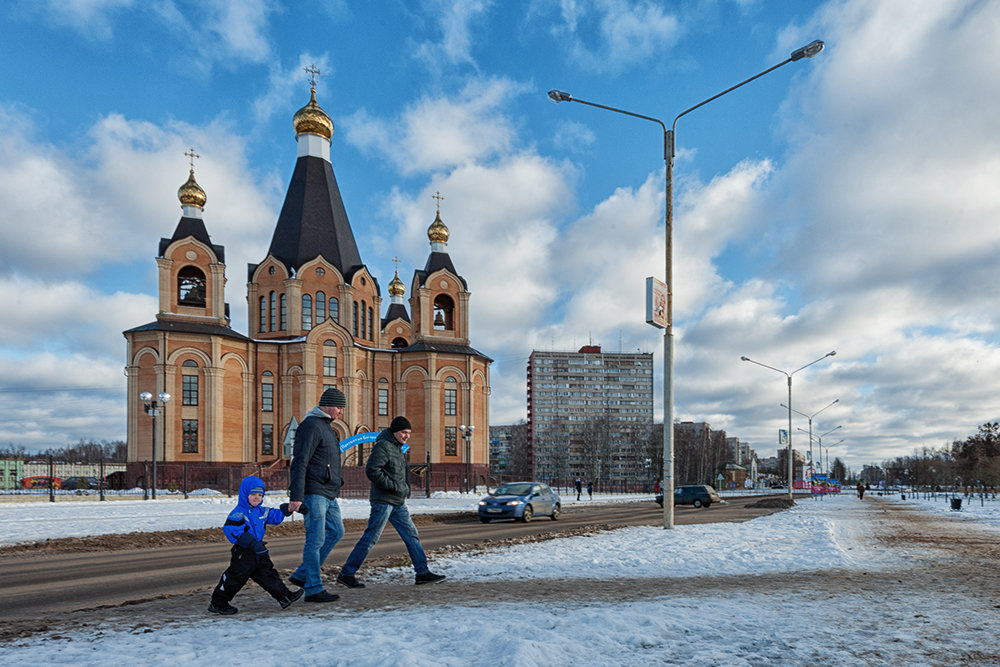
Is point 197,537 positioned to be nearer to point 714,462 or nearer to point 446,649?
point 446,649

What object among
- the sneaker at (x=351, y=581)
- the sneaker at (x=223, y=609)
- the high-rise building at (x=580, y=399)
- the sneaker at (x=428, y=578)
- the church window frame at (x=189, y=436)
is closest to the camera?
the sneaker at (x=223, y=609)

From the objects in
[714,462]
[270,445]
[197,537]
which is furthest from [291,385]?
[714,462]

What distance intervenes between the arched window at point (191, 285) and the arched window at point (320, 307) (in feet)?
25.2

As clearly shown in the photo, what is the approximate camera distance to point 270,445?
50.5 m

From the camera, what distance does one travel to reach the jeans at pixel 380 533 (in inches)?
300

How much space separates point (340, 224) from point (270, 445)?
Answer: 17.0 m

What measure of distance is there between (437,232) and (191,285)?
64.5ft

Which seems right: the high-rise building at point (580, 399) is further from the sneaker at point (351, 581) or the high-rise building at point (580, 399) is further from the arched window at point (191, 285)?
the sneaker at point (351, 581)

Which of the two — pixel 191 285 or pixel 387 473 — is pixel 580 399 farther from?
pixel 387 473

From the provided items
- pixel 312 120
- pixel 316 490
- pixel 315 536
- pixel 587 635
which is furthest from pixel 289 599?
pixel 312 120

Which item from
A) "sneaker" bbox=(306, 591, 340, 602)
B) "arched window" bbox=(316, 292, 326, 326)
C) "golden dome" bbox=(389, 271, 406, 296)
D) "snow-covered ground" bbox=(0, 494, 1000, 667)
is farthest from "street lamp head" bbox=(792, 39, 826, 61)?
"golden dome" bbox=(389, 271, 406, 296)

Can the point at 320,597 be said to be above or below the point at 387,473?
below

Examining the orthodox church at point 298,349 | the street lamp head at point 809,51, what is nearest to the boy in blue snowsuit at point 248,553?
the street lamp head at point 809,51

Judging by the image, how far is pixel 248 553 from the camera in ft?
20.7
